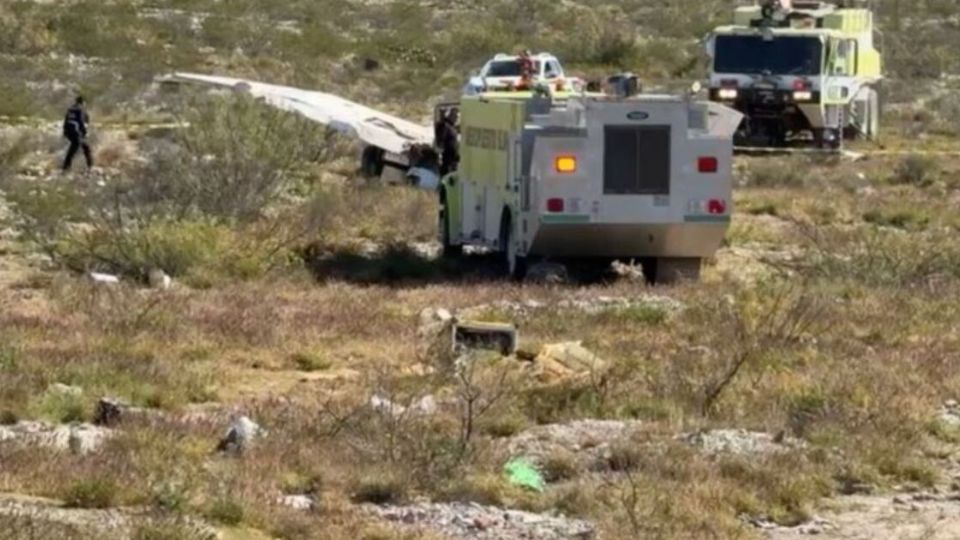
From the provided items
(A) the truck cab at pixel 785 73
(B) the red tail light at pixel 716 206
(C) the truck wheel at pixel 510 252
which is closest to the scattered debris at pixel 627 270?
(C) the truck wheel at pixel 510 252

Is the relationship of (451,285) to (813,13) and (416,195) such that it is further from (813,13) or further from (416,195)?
(813,13)

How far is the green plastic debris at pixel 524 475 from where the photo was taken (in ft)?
42.7

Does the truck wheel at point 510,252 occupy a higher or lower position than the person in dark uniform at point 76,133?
higher

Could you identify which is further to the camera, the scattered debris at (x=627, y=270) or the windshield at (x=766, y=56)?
the windshield at (x=766, y=56)

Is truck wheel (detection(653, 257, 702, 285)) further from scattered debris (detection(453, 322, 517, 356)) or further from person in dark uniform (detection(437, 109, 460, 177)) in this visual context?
person in dark uniform (detection(437, 109, 460, 177))

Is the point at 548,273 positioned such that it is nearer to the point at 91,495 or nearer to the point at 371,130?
the point at 91,495

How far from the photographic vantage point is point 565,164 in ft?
76.8

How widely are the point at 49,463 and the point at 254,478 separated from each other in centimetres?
107

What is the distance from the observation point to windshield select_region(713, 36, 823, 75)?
149ft

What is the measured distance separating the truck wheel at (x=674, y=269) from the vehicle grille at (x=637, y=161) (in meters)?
1.01

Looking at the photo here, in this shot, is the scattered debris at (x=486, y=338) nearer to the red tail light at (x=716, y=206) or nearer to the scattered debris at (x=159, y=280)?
the scattered debris at (x=159, y=280)

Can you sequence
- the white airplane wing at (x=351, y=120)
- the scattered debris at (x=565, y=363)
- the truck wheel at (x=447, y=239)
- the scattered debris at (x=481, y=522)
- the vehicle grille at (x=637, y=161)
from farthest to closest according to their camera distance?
the white airplane wing at (x=351, y=120) → the truck wheel at (x=447, y=239) → the vehicle grille at (x=637, y=161) → the scattered debris at (x=565, y=363) → the scattered debris at (x=481, y=522)

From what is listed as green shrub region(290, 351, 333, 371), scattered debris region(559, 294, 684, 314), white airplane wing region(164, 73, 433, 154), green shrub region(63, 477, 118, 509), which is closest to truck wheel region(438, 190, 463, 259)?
scattered debris region(559, 294, 684, 314)

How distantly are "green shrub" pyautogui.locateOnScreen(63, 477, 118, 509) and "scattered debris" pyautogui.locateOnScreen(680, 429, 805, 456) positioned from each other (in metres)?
3.89
